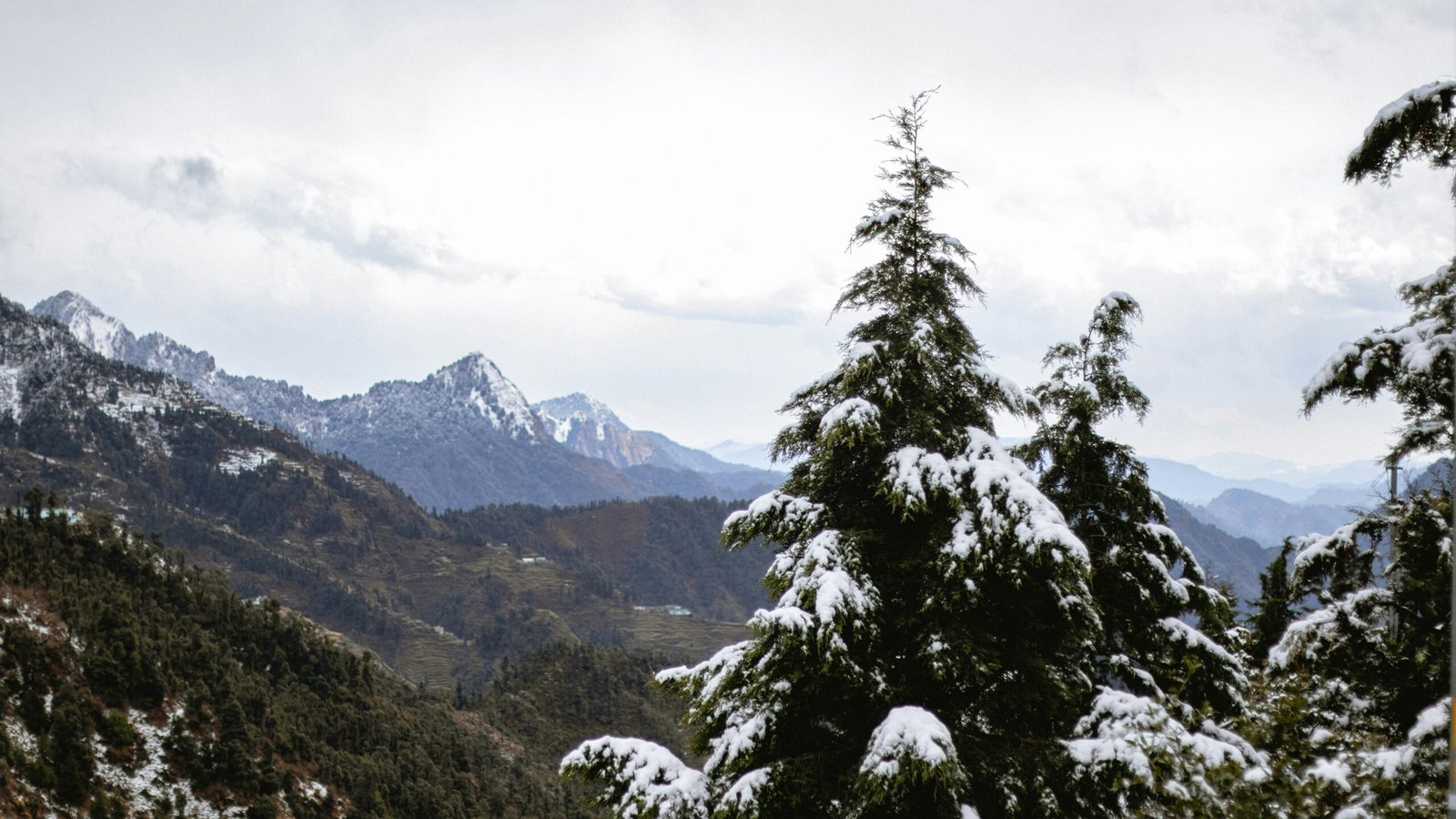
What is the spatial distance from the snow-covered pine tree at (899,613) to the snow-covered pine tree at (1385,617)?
210cm

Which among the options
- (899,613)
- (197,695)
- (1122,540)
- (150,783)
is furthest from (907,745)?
(197,695)

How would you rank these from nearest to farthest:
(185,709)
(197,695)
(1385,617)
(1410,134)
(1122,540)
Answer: (1410,134) → (1385,617) → (1122,540) → (185,709) → (197,695)

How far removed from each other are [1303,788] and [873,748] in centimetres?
322

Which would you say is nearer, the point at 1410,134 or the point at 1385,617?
the point at 1410,134

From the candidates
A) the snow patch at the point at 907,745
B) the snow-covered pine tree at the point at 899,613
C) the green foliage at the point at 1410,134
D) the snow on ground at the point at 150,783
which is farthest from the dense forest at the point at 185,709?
the green foliage at the point at 1410,134

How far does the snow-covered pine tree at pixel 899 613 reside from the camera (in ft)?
26.3

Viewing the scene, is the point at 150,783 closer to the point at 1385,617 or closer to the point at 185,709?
the point at 185,709

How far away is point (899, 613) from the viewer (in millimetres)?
9031

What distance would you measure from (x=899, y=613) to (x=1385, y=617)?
469cm

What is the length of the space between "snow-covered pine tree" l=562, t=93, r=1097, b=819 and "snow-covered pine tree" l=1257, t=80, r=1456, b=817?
2.10m

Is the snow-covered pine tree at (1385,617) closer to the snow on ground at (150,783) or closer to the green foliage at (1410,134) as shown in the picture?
the green foliage at (1410,134)

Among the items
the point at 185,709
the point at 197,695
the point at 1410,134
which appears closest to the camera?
the point at 1410,134

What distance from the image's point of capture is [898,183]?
10.2 metres

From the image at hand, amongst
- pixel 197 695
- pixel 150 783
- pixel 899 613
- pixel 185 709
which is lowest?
pixel 150 783
